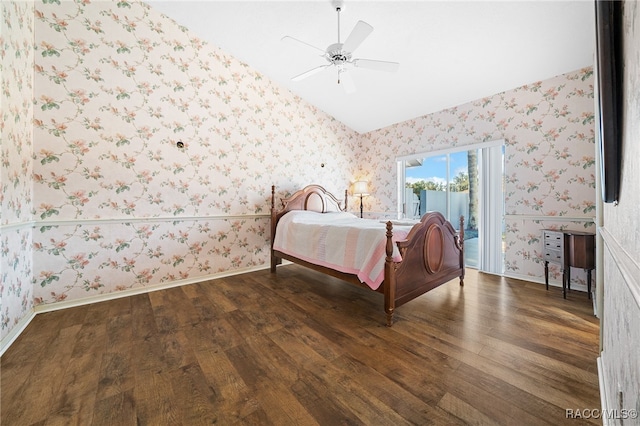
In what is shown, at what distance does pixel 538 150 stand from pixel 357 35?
2.82 metres

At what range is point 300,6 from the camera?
259 cm

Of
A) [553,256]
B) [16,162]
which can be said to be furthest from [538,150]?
[16,162]

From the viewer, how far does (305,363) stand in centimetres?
166

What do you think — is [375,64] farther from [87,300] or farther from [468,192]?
[87,300]

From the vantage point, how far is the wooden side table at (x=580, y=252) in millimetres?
2594

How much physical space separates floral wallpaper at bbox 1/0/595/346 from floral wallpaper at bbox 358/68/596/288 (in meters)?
0.01

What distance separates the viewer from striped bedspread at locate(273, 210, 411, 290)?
232 cm

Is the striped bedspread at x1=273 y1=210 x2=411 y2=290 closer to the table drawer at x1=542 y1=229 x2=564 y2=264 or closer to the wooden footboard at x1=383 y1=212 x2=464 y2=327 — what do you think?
the wooden footboard at x1=383 y1=212 x2=464 y2=327

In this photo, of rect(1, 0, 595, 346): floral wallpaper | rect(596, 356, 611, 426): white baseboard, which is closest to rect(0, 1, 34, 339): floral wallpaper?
rect(1, 0, 595, 346): floral wallpaper

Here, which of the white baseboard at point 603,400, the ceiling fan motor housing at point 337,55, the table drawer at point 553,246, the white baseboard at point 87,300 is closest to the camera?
the white baseboard at point 603,400

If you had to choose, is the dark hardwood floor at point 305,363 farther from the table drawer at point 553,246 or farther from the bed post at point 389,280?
the table drawer at point 553,246

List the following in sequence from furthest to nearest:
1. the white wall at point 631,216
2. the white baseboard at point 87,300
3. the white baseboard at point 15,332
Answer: the white baseboard at point 87,300 → the white baseboard at point 15,332 → the white wall at point 631,216

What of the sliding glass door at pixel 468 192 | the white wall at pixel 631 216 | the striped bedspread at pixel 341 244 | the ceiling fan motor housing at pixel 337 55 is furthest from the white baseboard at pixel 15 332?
the sliding glass door at pixel 468 192

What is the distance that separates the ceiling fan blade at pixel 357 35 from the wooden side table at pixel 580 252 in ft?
9.54
